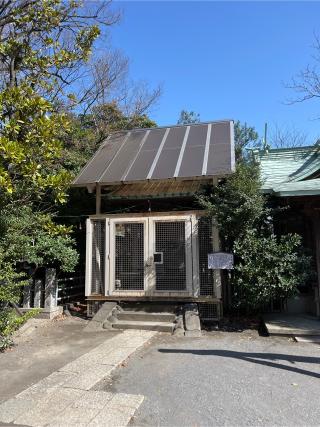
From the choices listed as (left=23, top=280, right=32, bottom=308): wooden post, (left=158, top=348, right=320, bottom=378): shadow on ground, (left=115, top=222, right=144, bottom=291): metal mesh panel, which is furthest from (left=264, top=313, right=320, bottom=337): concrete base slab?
(left=23, top=280, right=32, bottom=308): wooden post

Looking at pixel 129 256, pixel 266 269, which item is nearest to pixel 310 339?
pixel 266 269

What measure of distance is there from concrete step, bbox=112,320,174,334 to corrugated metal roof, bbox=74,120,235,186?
3473 mm

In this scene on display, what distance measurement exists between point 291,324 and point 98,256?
16.2ft

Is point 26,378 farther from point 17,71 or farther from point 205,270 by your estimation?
point 17,71

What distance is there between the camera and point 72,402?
4574mm

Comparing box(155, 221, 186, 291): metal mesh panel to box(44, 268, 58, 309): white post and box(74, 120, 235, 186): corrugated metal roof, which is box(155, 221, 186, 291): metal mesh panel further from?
box(44, 268, 58, 309): white post

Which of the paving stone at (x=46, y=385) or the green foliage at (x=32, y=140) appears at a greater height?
the green foliage at (x=32, y=140)

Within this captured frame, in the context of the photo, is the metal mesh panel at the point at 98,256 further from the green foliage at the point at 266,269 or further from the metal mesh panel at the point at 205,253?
the green foliage at the point at 266,269

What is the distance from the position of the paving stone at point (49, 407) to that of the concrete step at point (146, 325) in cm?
368

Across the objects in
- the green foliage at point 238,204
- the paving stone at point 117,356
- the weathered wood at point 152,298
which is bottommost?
the paving stone at point 117,356

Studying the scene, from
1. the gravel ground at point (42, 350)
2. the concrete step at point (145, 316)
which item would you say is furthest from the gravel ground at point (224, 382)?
the concrete step at point (145, 316)

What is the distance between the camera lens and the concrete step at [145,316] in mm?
8852

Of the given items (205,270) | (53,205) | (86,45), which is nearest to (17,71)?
(86,45)

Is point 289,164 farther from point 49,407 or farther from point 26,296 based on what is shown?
point 49,407
